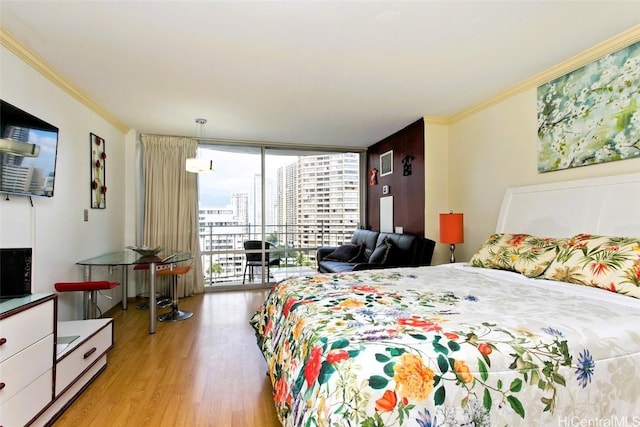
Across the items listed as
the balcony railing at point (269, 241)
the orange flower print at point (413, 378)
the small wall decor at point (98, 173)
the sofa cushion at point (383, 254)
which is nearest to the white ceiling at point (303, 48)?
the small wall decor at point (98, 173)

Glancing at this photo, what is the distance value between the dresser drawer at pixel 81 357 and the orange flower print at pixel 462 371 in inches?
85.7

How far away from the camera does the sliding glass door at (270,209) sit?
5.06 metres

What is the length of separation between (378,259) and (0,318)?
129 inches

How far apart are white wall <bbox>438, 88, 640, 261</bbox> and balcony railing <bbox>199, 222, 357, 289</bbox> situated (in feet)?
7.74

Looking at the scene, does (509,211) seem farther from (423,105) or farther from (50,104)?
(50,104)

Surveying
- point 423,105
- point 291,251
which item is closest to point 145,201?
point 291,251

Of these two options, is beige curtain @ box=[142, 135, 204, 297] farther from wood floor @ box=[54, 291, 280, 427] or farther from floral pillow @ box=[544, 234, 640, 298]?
floral pillow @ box=[544, 234, 640, 298]

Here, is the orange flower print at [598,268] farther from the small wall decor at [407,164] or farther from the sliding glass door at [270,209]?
the sliding glass door at [270,209]

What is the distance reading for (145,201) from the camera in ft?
14.8

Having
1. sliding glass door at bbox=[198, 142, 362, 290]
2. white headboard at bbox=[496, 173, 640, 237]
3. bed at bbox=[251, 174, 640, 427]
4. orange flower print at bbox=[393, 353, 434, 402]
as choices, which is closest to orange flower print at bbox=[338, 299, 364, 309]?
bed at bbox=[251, 174, 640, 427]

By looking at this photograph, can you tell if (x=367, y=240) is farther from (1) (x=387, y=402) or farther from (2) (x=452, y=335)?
(1) (x=387, y=402)

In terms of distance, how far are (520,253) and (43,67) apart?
4.05m

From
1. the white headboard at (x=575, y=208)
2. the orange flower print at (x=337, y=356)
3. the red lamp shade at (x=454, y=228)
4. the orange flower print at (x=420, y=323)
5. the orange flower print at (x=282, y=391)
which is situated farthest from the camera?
the red lamp shade at (x=454, y=228)

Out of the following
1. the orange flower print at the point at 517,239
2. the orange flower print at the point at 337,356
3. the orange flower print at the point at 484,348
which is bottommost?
the orange flower print at the point at 337,356
